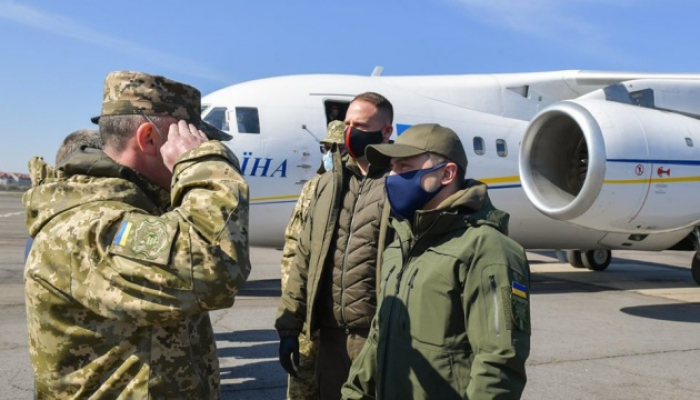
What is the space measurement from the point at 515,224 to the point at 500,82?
7.70 feet

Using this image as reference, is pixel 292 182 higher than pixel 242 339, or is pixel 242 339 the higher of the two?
pixel 292 182

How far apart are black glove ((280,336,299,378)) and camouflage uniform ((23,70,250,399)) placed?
141cm

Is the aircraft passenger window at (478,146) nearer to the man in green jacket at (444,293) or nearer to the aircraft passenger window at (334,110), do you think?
the aircraft passenger window at (334,110)

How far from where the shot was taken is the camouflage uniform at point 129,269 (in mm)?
1508

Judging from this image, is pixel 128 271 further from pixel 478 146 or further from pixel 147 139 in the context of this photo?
pixel 478 146

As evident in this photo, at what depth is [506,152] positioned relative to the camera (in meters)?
9.64

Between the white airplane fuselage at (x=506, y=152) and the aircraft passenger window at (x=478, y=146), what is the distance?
0.02 meters

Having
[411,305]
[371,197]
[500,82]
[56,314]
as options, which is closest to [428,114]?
[500,82]

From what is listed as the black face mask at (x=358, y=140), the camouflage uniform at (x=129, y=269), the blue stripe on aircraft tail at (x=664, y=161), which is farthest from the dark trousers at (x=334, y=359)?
the blue stripe on aircraft tail at (x=664, y=161)

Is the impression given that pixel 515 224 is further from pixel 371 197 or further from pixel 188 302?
pixel 188 302

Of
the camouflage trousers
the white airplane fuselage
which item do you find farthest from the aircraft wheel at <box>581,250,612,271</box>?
the camouflage trousers

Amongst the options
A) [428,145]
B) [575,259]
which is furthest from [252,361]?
[575,259]

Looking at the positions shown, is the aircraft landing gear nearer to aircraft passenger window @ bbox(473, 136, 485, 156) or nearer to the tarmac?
the tarmac

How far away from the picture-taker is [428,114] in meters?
9.32
